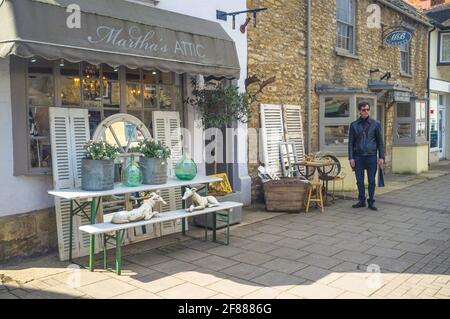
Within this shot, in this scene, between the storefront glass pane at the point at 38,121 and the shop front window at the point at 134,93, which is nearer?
the storefront glass pane at the point at 38,121

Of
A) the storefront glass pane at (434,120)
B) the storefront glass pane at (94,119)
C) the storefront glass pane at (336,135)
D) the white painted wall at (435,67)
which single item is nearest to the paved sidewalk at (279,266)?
the storefront glass pane at (94,119)

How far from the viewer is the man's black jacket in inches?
319

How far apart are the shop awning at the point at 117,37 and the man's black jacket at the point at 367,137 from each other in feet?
8.96

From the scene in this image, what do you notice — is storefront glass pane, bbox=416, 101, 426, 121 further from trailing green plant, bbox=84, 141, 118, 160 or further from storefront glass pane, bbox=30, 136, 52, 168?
storefront glass pane, bbox=30, 136, 52, 168

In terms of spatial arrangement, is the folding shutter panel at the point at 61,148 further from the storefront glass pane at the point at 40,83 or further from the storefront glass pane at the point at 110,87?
the storefront glass pane at the point at 110,87

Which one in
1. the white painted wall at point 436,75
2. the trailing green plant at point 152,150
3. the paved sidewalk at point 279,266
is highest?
the white painted wall at point 436,75

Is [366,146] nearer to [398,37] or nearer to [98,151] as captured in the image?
[98,151]

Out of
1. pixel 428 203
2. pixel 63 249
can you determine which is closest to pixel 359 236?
pixel 428 203

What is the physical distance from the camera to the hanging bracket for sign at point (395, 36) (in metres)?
12.0

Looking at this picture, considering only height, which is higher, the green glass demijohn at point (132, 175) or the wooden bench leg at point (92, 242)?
the green glass demijohn at point (132, 175)

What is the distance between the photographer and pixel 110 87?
6164 mm

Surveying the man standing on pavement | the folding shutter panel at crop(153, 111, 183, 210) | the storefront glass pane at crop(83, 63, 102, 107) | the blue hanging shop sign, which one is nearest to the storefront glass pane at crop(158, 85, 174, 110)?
the folding shutter panel at crop(153, 111, 183, 210)

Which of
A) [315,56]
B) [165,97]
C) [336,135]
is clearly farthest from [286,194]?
[315,56]

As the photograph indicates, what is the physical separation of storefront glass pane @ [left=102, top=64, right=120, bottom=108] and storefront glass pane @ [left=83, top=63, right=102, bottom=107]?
0.31ft
